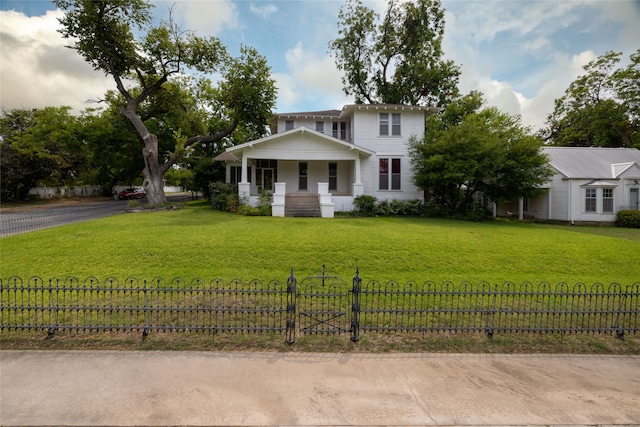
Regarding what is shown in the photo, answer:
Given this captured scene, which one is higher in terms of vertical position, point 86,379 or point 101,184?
point 101,184

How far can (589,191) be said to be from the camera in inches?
867

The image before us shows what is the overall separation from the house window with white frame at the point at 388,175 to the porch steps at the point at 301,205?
5127 mm

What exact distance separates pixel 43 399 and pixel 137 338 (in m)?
1.60

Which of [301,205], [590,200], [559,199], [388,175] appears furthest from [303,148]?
[590,200]

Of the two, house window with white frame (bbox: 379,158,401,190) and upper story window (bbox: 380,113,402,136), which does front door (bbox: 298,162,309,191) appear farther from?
upper story window (bbox: 380,113,402,136)

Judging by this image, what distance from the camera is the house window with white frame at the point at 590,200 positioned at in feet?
72.0

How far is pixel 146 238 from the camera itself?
11.4 metres

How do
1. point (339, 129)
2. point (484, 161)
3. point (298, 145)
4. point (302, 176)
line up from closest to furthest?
1. point (484, 161)
2. point (298, 145)
3. point (302, 176)
4. point (339, 129)

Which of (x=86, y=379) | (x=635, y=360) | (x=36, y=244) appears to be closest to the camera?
(x=86, y=379)

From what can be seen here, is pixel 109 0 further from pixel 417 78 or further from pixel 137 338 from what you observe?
pixel 417 78

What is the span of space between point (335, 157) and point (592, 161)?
2054 cm

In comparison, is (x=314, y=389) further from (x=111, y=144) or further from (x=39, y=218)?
(x=111, y=144)

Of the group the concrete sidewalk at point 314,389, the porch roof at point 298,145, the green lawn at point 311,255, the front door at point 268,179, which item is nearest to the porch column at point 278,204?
the porch roof at point 298,145

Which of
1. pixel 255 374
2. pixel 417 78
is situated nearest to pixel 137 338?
pixel 255 374
